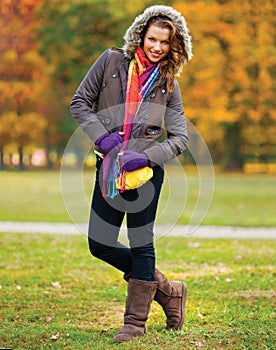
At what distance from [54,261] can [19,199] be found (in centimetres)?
882

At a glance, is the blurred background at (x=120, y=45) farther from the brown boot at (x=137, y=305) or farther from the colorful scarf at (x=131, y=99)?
the brown boot at (x=137, y=305)

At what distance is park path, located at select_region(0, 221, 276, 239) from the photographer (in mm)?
9945

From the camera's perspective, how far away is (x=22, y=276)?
6625mm

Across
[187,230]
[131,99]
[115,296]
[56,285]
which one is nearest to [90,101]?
[131,99]

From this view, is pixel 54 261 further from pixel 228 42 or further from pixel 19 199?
pixel 228 42

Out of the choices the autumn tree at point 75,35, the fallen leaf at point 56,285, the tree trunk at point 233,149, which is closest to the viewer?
the fallen leaf at point 56,285

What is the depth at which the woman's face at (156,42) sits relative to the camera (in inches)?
165

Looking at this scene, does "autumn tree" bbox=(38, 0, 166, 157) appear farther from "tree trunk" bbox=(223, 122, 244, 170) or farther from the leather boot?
the leather boot

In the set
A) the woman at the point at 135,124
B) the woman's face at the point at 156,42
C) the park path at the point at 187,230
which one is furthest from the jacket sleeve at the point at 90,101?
the park path at the point at 187,230

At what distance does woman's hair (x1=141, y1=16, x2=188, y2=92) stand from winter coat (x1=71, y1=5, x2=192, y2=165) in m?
0.03

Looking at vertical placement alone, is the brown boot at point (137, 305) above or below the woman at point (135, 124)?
below

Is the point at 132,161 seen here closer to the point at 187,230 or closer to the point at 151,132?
the point at 151,132

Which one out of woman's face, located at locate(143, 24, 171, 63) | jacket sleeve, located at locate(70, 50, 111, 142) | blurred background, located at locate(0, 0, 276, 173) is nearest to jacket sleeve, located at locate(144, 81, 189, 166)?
woman's face, located at locate(143, 24, 171, 63)

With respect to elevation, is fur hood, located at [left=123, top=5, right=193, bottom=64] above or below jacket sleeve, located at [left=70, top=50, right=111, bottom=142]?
above
